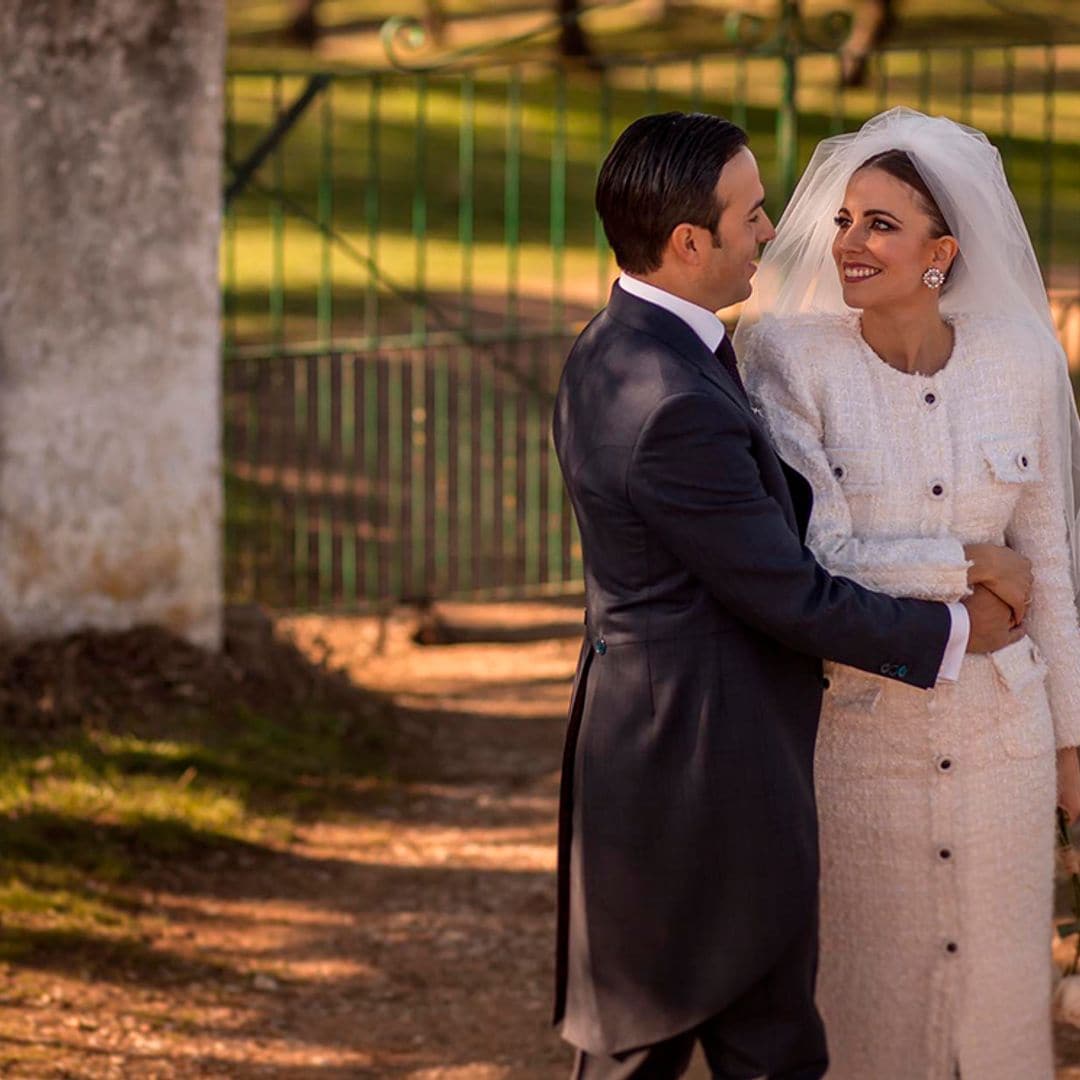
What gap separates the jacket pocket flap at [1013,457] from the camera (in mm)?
3338

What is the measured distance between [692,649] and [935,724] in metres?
0.54

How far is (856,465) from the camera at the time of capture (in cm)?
333

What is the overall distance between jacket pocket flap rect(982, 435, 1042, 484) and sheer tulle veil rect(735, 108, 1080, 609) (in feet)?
0.17

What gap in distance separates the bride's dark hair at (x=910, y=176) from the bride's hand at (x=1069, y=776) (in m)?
0.93

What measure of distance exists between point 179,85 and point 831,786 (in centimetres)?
381

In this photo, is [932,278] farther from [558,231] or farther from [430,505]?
[430,505]

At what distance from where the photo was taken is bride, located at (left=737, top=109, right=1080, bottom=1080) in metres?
3.32

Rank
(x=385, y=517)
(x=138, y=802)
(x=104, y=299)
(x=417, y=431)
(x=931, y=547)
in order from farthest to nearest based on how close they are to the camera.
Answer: (x=417, y=431)
(x=385, y=517)
(x=104, y=299)
(x=138, y=802)
(x=931, y=547)

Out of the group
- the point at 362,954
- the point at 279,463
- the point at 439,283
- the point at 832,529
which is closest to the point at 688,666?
the point at 832,529

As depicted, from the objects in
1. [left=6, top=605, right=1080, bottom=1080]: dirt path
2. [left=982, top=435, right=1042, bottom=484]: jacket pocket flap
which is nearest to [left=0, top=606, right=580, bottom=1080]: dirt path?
[left=6, top=605, right=1080, bottom=1080]: dirt path

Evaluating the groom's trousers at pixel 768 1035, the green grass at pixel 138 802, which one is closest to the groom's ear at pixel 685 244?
the groom's trousers at pixel 768 1035

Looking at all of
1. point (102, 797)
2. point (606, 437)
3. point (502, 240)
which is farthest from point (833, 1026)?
point (502, 240)

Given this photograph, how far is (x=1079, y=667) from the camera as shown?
3.46 metres

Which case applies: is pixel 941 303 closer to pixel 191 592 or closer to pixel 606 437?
pixel 606 437
